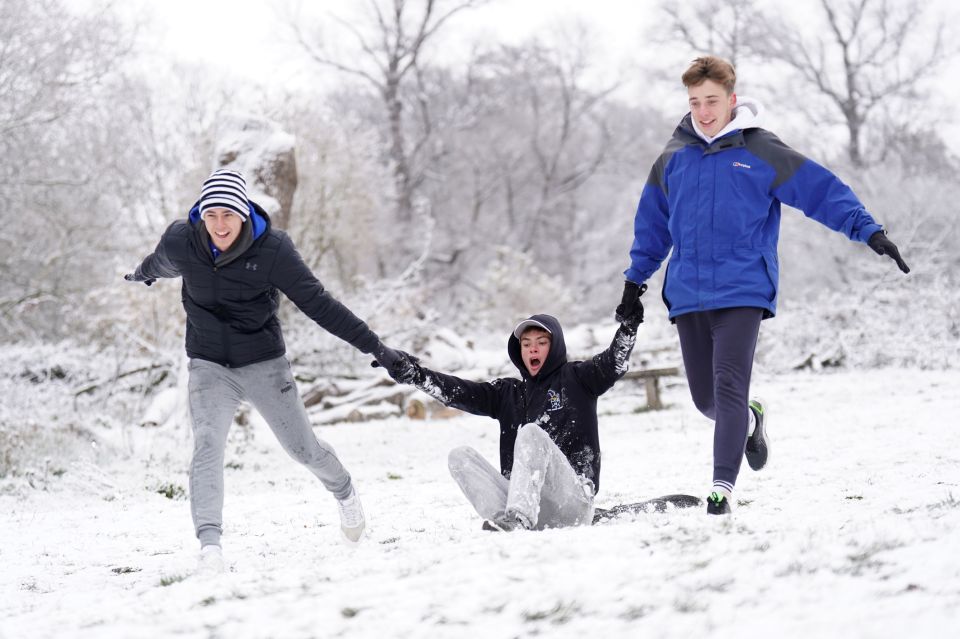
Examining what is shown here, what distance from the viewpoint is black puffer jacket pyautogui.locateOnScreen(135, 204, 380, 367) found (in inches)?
160

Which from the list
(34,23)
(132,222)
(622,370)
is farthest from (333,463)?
(132,222)

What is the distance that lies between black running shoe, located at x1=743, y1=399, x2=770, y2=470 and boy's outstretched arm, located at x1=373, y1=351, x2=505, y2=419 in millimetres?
1354

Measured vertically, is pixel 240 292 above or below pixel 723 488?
above

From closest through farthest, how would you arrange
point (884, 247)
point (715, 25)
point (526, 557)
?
point (526, 557)
point (884, 247)
point (715, 25)

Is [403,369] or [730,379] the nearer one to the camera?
[730,379]

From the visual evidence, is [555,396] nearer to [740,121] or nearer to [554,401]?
[554,401]

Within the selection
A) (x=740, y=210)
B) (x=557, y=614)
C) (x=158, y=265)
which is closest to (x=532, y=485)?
(x=557, y=614)

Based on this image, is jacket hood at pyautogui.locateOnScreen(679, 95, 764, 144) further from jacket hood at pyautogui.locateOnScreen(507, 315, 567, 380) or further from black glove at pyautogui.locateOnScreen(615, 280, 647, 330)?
jacket hood at pyautogui.locateOnScreen(507, 315, 567, 380)

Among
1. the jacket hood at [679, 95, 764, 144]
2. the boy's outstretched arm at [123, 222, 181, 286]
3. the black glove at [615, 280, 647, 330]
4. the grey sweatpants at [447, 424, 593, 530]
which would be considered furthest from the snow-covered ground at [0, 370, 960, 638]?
the jacket hood at [679, 95, 764, 144]

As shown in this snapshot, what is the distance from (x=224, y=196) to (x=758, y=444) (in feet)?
9.70

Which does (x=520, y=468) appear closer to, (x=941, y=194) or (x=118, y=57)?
(x=118, y=57)

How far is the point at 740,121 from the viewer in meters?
4.15

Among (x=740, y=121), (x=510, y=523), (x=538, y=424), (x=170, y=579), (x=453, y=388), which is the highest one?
(x=740, y=121)

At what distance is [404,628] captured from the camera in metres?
2.45
